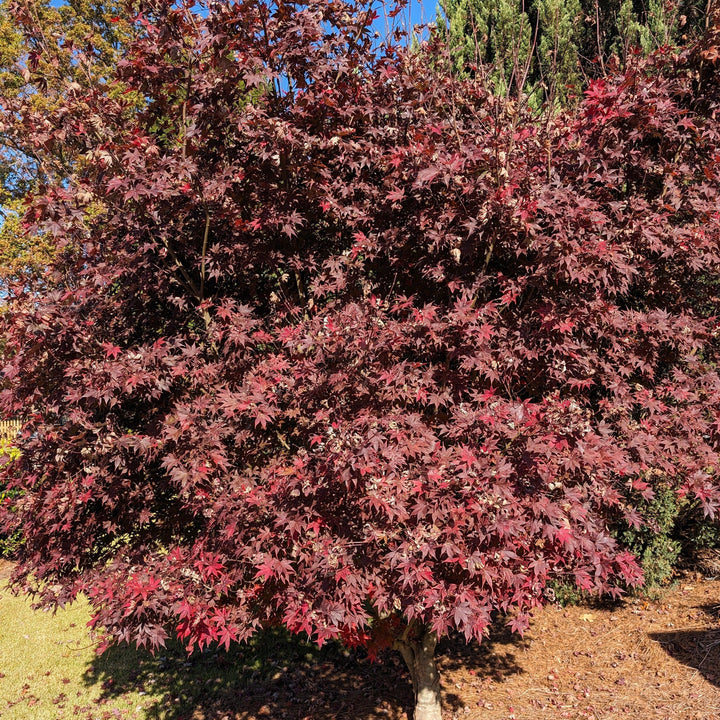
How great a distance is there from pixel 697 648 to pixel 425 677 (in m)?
2.79

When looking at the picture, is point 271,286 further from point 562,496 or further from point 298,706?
point 298,706

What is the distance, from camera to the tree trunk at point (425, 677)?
4.84 m

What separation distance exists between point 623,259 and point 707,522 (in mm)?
5078

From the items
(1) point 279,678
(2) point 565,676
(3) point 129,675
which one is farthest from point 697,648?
(3) point 129,675

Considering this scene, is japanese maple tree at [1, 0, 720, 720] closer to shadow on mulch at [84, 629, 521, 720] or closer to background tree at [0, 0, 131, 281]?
background tree at [0, 0, 131, 281]

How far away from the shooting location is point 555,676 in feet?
18.7

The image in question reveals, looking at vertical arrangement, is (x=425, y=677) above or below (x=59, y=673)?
above

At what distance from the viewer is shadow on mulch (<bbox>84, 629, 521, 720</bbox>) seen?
5.63 meters

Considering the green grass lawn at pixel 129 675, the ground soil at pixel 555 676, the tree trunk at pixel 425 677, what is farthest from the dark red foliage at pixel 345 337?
the green grass lawn at pixel 129 675

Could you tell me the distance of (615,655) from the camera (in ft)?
19.3

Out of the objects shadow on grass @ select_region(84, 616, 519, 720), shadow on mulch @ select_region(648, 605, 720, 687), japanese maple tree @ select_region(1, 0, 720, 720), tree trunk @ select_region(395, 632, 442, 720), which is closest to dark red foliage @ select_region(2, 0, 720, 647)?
japanese maple tree @ select_region(1, 0, 720, 720)

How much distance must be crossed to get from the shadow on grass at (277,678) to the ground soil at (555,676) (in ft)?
0.07

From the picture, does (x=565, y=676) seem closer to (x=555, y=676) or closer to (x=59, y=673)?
(x=555, y=676)

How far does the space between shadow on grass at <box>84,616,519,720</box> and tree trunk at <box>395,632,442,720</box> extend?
0.51 meters
